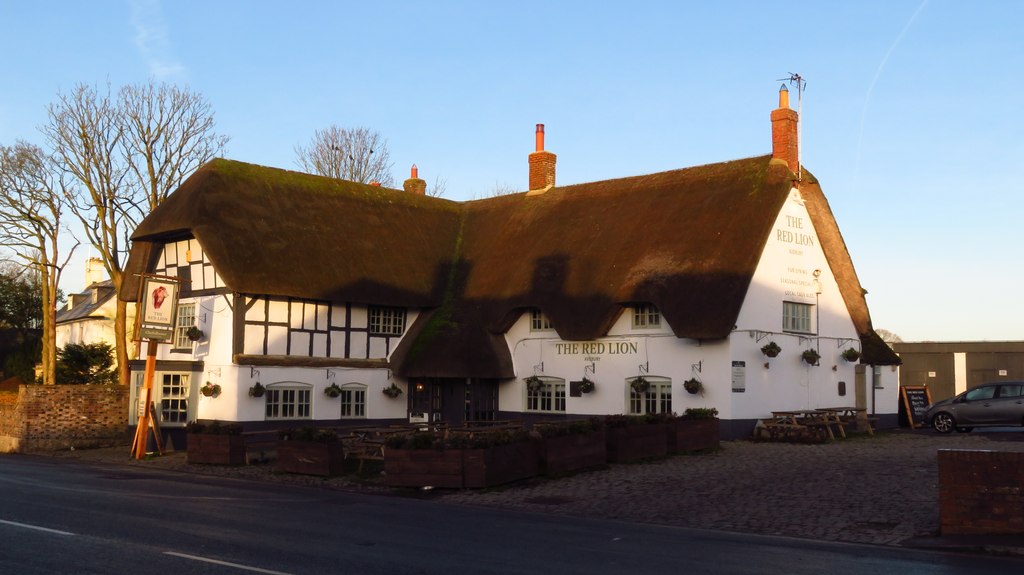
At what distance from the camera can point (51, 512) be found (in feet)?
41.3

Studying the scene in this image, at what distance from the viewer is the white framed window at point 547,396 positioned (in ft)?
94.0

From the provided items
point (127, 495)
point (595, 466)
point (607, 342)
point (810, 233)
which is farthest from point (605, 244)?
point (127, 495)

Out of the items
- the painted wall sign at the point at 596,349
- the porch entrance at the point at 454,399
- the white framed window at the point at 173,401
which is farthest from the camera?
the porch entrance at the point at 454,399

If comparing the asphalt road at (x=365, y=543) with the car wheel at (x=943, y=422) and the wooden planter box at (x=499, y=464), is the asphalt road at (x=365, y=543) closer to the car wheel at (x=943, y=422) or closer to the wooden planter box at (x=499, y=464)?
the wooden planter box at (x=499, y=464)

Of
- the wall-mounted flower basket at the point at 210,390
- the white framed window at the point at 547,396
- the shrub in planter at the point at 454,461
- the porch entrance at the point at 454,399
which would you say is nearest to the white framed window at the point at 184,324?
the wall-mounted flower basket at the point at 210,390

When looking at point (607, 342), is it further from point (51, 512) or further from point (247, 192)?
point (51, 512)

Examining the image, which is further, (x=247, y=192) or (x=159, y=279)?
(x=247, y=192)

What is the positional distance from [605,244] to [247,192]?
425 inches

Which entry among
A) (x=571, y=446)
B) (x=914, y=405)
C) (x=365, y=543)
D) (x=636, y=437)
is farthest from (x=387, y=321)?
(x=365, y=543)

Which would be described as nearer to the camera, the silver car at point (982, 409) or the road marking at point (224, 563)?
the road marking at point (224, 563)

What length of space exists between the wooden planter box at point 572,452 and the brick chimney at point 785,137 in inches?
461

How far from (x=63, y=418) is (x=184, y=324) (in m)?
4.74

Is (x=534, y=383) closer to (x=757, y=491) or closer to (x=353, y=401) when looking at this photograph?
(x=353, y=401)

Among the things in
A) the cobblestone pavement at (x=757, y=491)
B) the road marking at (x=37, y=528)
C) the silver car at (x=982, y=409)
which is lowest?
the cobblestone pavement at (x=757, y=491)
